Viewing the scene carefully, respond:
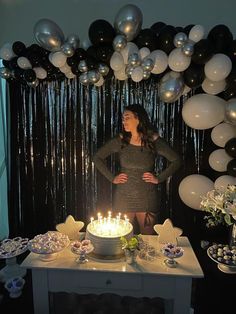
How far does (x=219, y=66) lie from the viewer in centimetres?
211

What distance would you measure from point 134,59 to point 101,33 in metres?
0.34

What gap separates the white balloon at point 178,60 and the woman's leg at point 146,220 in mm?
1238

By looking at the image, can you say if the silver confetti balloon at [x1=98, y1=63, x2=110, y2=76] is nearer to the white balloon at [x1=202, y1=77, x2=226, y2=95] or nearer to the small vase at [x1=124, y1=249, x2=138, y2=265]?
the white balloon at [x1=202, y1=77, x2=226, y2=95]

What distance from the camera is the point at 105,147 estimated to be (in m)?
2.44

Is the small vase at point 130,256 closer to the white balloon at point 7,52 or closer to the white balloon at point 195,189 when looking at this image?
the white balloon at point 195,189

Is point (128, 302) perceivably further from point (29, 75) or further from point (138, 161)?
point (29, 75)

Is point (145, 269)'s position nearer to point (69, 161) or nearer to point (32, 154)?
point (69, 161)

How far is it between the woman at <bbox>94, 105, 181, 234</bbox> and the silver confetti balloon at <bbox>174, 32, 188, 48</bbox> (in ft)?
1.85

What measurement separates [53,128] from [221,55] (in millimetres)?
1777

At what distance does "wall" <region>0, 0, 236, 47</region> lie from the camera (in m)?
2.66

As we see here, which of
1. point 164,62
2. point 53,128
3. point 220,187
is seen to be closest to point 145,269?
point 220,187

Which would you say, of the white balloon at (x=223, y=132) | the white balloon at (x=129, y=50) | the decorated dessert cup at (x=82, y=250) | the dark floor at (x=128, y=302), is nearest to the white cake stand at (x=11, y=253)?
the dark floor at (x=128, y=302)

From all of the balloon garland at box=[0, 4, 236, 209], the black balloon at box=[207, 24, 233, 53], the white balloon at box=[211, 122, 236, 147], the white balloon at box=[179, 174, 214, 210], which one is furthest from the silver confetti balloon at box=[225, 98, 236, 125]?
the white balloon at box=[179, 174, 214, 210]

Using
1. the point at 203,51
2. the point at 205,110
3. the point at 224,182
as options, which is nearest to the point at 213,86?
the point at 205,110
